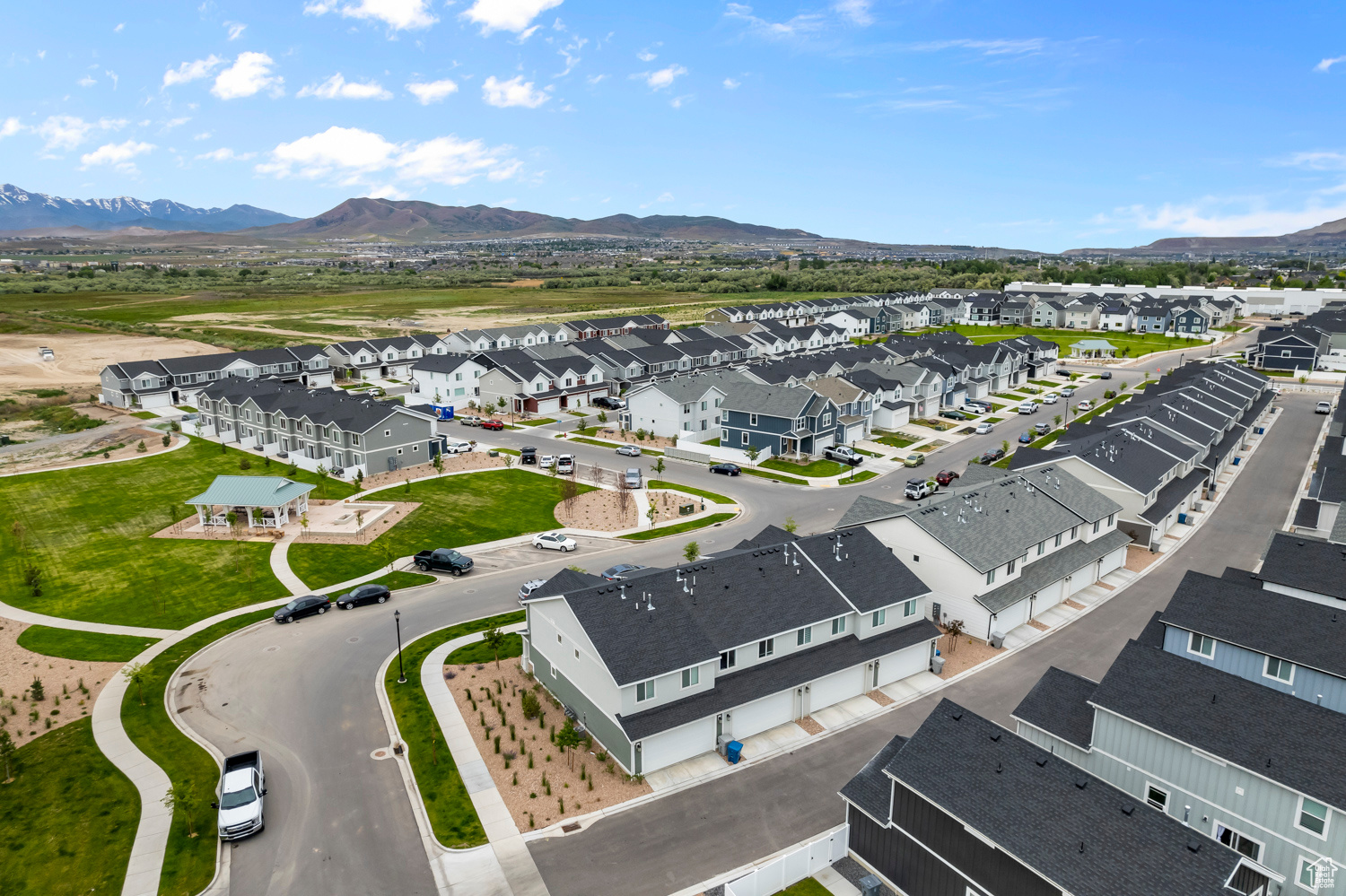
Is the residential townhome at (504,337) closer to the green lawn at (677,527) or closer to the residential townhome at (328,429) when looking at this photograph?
the residential townhome at (328,429)

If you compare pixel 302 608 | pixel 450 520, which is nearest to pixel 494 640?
pixel 302 608

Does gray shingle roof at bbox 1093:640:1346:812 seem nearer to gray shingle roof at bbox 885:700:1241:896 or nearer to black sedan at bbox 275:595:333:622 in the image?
gray shingle roof at bbox 885:700:1241:896

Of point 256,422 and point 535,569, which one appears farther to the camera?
point 256,422

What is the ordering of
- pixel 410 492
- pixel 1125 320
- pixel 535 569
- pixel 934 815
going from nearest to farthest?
1. pixel 934 815
2. pixel 535 569
3. pixel 410 492
4. pixel 1125 320

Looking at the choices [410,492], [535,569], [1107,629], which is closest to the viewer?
[1107,629]

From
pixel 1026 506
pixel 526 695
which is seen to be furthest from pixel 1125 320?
pixel 526 695

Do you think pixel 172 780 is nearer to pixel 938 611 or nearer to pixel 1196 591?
pixel 938 611

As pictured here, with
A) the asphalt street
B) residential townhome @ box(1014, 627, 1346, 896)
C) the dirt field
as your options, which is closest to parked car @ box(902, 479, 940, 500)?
the asphalt street

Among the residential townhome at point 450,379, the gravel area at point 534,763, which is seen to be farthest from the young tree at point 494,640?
the residential townhome at point 450,379
